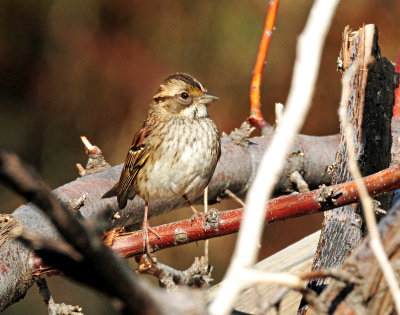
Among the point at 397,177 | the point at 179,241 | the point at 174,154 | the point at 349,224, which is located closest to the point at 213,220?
the point at 179,241

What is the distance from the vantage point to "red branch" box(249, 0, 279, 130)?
2.61 meters

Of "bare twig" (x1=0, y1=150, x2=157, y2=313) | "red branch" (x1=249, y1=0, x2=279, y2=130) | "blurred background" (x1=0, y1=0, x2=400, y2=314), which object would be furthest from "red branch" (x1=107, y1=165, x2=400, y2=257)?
"blurred background" (x1=0, y1=0, x2=400, y2=314)

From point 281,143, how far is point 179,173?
1990 mm

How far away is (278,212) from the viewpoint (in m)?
1.68

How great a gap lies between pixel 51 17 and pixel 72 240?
389 centimetres

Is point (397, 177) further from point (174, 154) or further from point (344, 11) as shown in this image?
point (344, 11)

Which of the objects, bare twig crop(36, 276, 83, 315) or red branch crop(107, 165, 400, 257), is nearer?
red branch crop(107, 165, 400, 257)

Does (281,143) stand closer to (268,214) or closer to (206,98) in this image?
(268,214)

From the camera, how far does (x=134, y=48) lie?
4484 millimetres

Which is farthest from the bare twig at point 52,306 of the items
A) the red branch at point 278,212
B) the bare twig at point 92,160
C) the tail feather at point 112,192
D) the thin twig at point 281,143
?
the thin twig at point 281,143

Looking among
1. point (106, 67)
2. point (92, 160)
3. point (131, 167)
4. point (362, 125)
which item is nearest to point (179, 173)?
point (131, 167)

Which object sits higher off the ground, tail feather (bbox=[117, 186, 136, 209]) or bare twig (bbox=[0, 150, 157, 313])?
tail feather (bbox=[117, 186, 136, 209])

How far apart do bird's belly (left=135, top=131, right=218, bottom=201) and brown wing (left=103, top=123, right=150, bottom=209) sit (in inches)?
1.7

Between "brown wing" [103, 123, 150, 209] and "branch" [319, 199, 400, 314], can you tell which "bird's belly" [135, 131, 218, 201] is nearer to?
"brown wing" [103, 123, 150, 209]
